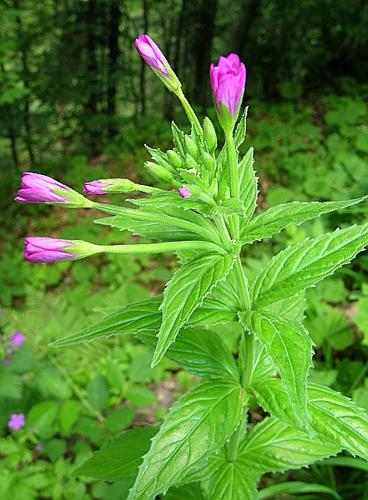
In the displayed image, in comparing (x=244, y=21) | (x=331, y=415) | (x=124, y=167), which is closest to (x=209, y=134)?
(x=331, y=415)

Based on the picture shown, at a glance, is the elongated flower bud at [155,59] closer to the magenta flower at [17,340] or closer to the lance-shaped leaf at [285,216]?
the lance-shaped leaf at [285,216]

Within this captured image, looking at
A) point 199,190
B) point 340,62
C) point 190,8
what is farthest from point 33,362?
point 340,62

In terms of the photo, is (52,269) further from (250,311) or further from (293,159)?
(250,311)

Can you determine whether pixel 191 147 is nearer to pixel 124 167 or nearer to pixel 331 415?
pixel 331 415

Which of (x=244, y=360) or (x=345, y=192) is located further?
(x=345, y=192)

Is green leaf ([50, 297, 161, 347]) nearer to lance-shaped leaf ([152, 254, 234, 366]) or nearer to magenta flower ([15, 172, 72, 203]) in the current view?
lance-shaped leaf ([152, 254, 234, 366])

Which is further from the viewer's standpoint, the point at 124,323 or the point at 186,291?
the point at 124,323
